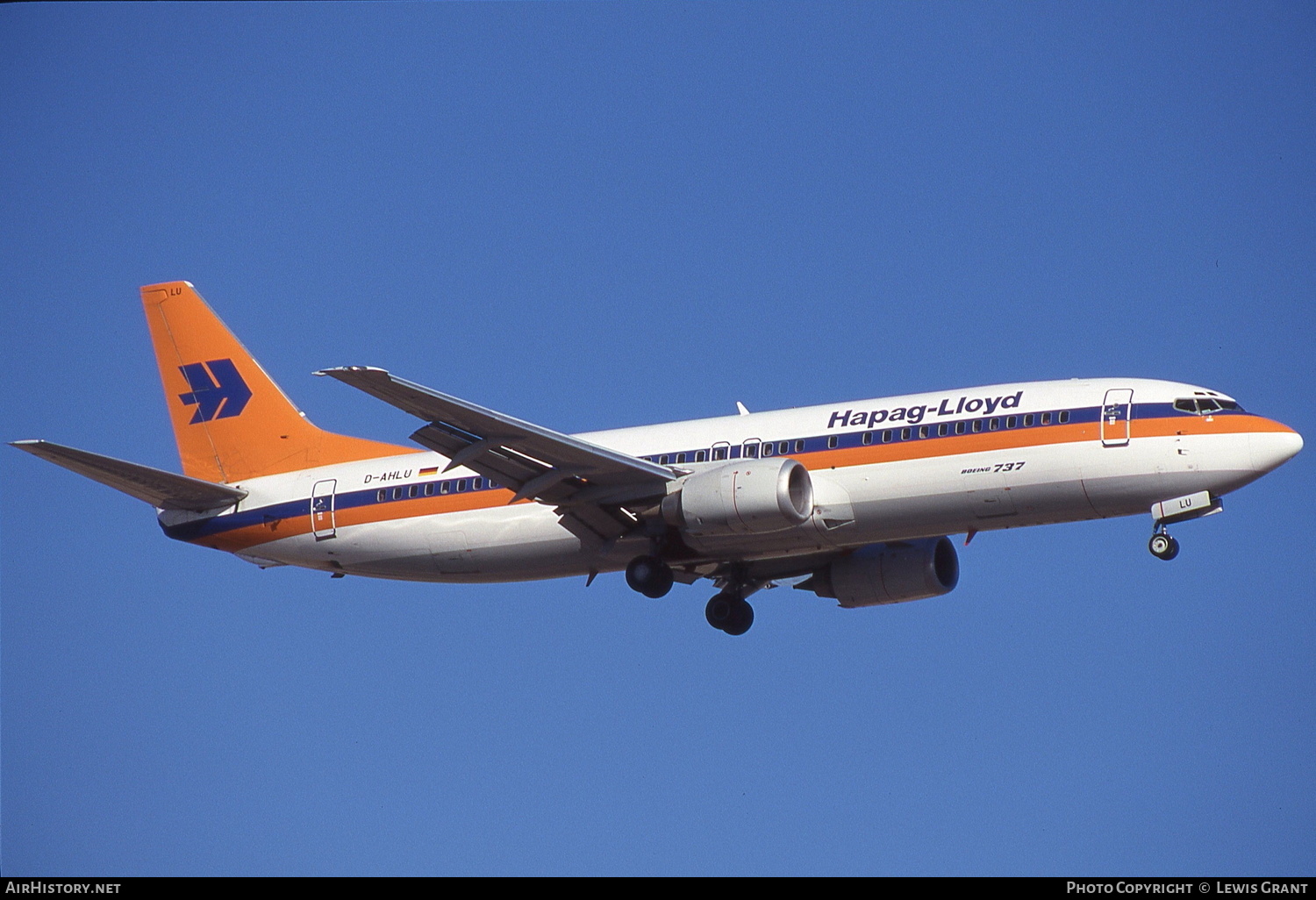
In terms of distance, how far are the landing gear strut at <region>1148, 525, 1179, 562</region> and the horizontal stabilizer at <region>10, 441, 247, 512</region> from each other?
2283cm

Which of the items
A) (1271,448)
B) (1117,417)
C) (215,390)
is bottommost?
(1271,448)

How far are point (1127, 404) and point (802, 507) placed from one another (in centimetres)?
723

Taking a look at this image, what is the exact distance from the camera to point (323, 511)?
42.6 meters

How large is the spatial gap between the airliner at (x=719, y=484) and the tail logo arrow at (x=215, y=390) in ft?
0.83

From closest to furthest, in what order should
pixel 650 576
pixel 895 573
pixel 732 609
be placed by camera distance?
pixel 650 576, pixel 895 573, pixel 732 609

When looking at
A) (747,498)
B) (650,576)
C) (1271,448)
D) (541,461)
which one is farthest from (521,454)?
(1271,448)

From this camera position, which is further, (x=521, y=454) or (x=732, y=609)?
(x=732, y=609)

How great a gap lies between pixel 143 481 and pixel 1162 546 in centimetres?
2432

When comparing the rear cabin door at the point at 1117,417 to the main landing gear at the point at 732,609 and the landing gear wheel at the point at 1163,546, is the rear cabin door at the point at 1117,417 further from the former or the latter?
the main landing gear at the point at 732,609

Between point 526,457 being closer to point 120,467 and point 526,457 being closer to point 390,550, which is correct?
point 390,550

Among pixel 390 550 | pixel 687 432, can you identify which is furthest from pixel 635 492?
pixel 390 550

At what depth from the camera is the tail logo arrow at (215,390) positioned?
153 ft

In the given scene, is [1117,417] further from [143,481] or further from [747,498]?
[143,481]

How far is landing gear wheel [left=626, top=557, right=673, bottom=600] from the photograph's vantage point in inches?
1531
